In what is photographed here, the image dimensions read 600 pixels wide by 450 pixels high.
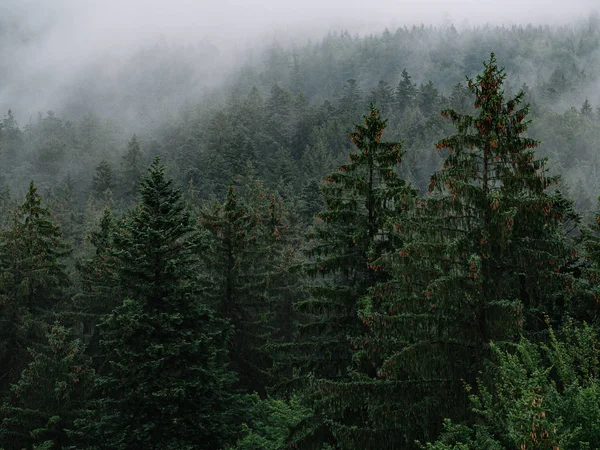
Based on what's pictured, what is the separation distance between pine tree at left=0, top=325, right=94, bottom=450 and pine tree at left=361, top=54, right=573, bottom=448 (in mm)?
13584

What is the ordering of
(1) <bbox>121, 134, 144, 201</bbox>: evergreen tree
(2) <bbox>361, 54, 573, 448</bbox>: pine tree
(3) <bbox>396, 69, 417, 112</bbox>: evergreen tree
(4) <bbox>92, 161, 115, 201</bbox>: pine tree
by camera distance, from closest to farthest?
1. (2) <bbox>361, 54, 573, 448</bbox>: pine tree
2. (4) <bbox>92, 161, 115, 201</bbox>: pine tree
3. (1) <bbox>121, 134, 144, 201</bbox>: evergreen tree
4. (3) <bbox>396, 69, 417, 112</bbox>: evergreen tree

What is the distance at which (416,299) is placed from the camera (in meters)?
9.70

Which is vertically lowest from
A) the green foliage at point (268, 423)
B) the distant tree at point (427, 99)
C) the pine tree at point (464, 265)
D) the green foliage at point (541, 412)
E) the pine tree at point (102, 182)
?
the green foliage at point (268, 423)

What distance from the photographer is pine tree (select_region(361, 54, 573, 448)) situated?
9.20m

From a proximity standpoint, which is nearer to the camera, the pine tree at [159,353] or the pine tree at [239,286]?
the pine tree at [159,353]

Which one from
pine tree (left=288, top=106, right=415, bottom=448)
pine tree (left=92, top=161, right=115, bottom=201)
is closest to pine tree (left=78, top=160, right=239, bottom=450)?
pine tree (left=288, top=106, right=415, bottom=448)

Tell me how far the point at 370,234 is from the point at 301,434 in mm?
5771

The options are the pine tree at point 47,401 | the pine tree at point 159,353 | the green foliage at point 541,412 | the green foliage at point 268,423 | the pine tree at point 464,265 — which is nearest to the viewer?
the green foliage at point 541,412

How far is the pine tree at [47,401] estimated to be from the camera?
17891 mm

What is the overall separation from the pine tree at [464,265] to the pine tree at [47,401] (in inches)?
535

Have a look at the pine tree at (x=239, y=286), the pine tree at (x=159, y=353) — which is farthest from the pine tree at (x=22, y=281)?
the pine tree at (x=239, y=286)

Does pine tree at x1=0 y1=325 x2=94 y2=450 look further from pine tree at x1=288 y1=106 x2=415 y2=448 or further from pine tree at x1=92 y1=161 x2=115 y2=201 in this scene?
pine tree at x1=92 y1=161 x2=115 y2=201

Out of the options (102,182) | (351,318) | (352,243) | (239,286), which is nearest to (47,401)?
(239,286)

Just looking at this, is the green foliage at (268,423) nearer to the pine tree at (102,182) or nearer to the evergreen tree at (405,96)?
the pine tree at (102,182)
